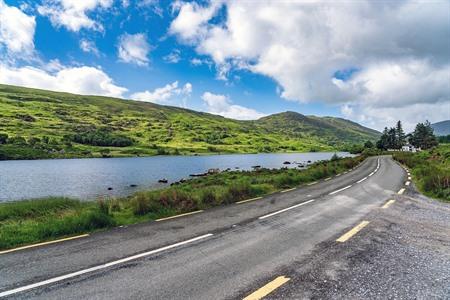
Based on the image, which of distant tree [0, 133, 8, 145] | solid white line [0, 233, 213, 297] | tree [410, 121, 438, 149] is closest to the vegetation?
tree [410, 121, 438, 149]

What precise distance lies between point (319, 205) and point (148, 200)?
28.5ft

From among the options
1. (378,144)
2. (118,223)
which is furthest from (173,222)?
(378,144)

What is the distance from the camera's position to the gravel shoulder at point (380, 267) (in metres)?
5.74

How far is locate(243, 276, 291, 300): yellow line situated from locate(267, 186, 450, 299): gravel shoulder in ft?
0.46

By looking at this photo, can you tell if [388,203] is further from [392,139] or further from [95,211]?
[392,139]

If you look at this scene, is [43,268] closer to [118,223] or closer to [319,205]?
[118,223]

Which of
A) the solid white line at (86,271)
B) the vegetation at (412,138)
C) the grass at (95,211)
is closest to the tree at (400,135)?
the vegetation at (412,138)

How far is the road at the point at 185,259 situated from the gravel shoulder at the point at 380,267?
0.10m

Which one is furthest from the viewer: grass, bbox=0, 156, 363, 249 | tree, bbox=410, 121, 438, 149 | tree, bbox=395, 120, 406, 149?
tree, bbox=395, 120, 406, 149

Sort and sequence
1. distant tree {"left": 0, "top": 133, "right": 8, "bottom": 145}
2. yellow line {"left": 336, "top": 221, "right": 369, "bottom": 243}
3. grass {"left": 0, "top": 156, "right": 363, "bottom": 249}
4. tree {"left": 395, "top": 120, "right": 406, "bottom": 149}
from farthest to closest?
tree {"left": 395, "top": 120, "right": 406, "bottom": 149}, distant tree {"left": 0, "top": 133, "right": 8, "bottom": 145}, grass {"left": 0, "top": 156, "right": 363, "bottom": 249}, yellow line {"left": 336, "top": 221, "right": 369, "bottom": 243}

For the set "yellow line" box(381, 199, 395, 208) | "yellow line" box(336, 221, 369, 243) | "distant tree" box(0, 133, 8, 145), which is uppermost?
"distant tree" box(0, 133, 8, 145)

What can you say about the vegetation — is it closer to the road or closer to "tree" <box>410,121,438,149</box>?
"tree" <box>410,121,438,149</box>

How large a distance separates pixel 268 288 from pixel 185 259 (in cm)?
249

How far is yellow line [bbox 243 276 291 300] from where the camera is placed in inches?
217
